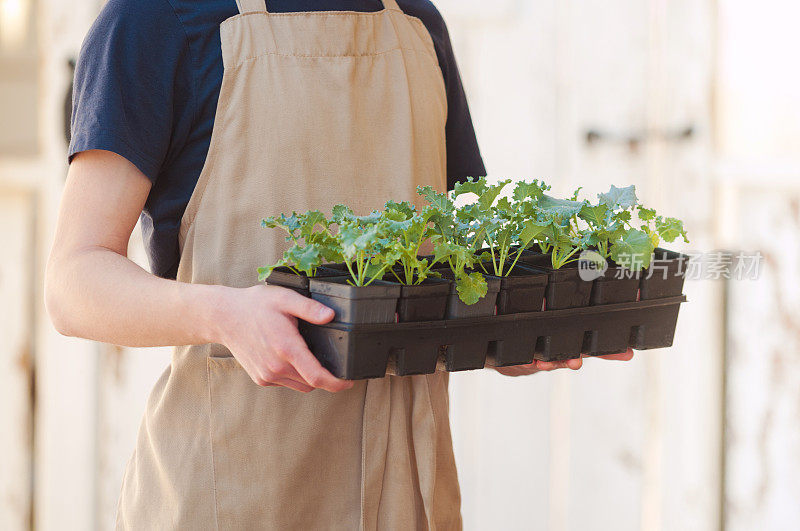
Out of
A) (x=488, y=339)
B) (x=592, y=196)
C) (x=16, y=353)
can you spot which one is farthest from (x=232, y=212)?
(x=16, y=353)

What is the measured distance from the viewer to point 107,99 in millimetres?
932

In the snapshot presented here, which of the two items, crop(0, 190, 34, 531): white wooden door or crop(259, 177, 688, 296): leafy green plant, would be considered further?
crop(0, 190, 34, 531): white wooden door

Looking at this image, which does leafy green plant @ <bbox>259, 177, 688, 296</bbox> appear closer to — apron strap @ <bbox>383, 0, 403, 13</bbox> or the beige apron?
the beige apron

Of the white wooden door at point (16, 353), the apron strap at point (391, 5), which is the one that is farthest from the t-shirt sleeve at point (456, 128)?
the white wooden door at point (16, 353)

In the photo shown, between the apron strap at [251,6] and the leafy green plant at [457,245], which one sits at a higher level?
the apron strap at [251,6]

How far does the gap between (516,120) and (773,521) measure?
3.83ft

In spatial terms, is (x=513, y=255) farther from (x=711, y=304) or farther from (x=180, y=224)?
(x=711, y=304)

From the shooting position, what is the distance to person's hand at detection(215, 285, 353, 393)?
84 cm

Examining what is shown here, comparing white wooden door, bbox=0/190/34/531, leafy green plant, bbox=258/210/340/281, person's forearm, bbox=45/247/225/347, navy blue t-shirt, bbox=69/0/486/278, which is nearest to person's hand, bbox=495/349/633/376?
leafy green plant, bbox=258/210/340/281

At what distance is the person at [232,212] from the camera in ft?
3.07

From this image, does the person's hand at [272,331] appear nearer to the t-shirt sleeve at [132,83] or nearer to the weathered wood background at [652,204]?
the t-shirt sleeve at [132,83]

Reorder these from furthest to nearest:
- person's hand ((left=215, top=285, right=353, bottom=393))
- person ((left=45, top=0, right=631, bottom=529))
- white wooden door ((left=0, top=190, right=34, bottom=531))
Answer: white wooden door ((left=0, top=190, right=34, bottom=531)) → person ((left=45, top=0, right=631, bottom=529)) → person's hand ((left=215, top=285, right=353, bottom=393))

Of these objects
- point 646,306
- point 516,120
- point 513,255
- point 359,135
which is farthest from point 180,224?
point 516,120

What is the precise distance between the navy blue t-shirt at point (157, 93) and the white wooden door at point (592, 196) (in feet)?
3.58
